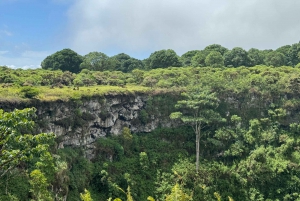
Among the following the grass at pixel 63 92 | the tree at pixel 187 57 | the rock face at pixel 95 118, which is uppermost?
the tree at pixel 187 57

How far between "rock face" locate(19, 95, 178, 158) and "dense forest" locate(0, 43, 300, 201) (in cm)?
31

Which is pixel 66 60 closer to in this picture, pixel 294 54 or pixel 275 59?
pixel 275 59

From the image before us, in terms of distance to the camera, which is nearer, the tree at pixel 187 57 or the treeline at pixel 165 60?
the treeline at pixel 165 60

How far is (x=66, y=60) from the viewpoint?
44.0 meters

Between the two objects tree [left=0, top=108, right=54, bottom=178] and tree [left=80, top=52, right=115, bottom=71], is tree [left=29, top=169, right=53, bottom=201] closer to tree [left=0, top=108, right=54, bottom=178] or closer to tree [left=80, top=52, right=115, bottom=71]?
tree [left=0, top=108, right=54, bottom=178]

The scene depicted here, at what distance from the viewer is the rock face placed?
2244cm

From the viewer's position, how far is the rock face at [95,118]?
73.6ft

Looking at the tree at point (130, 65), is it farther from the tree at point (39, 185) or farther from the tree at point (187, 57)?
the tree at point (39, 185)

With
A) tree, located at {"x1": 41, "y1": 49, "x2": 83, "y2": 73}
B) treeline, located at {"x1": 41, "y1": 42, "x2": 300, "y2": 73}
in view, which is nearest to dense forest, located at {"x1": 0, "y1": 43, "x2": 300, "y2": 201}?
treeline, located at {"x1": 41, "y1": 42, "x2": 300, "y2": 73}

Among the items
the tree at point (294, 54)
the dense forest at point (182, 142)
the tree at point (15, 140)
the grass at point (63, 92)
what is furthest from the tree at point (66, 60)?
the tree at point (15, 140)

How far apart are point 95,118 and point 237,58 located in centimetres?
2806

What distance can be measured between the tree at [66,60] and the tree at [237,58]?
22.0m

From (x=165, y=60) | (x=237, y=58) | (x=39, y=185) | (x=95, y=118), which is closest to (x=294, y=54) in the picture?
(x=237, y=58)

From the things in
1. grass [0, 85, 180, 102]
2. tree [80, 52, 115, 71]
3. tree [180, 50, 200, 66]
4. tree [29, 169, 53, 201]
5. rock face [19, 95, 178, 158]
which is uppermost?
tree [180, 50, 200, 66]
